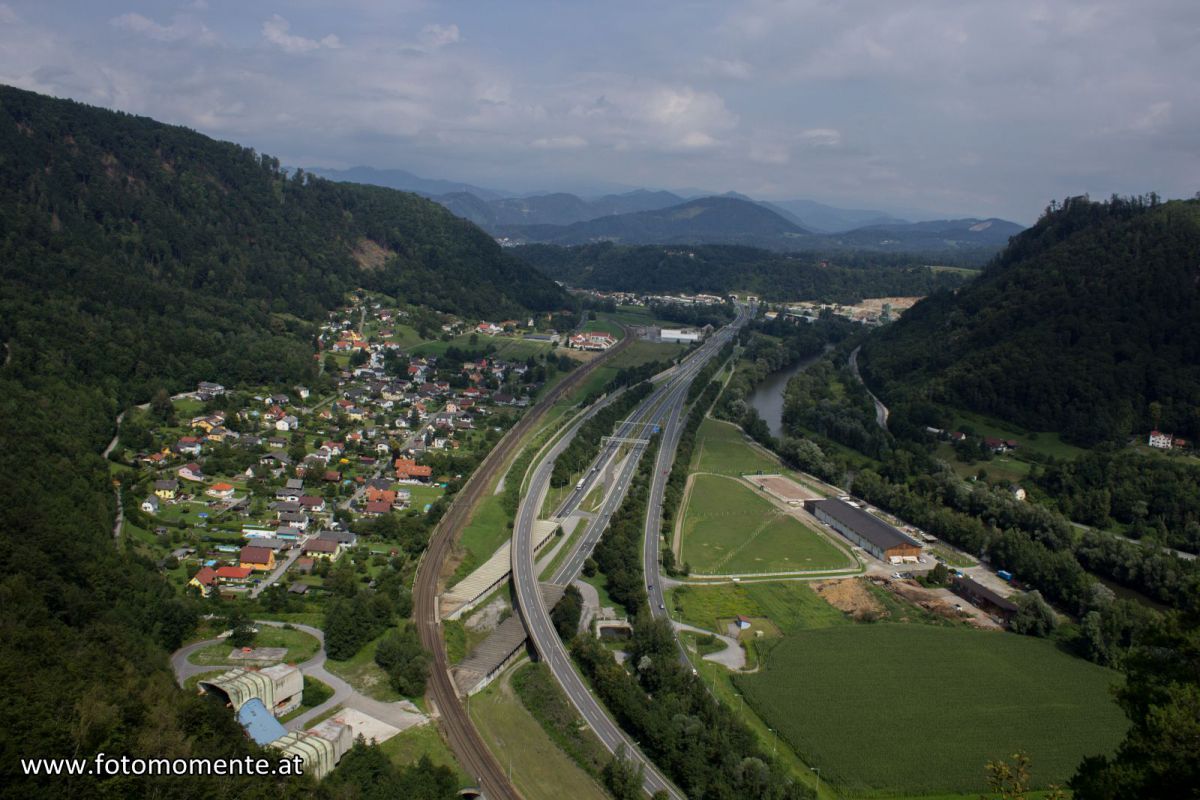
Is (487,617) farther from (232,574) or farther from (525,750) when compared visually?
(232,574)

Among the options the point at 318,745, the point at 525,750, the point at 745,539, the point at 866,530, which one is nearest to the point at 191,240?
the point at 745,539

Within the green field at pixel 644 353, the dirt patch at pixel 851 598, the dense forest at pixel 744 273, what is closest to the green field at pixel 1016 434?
the dirt patch at pixel 851 598

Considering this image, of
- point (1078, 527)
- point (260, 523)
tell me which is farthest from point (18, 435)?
point (1078, 527)

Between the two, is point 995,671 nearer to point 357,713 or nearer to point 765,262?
point 357,713

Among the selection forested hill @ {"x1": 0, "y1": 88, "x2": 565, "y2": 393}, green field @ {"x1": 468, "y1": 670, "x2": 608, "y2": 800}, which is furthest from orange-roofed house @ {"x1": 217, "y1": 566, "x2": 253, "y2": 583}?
forested hill @ {"x1": 0, "y1": 88, "x2": 565, "y2": 393}

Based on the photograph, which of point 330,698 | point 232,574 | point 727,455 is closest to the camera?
point 330,698

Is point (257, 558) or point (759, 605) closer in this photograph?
point (257, 558)
